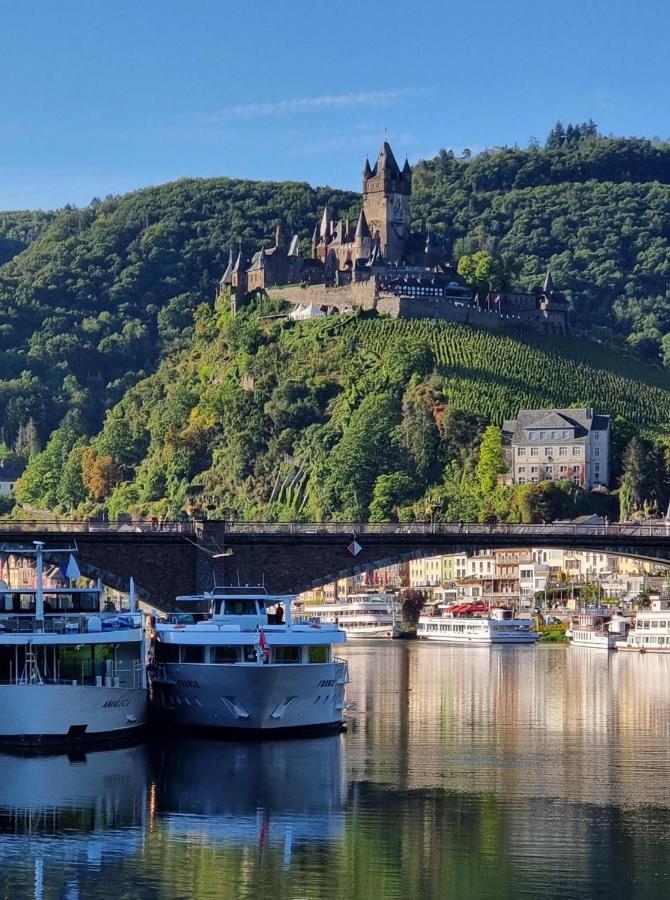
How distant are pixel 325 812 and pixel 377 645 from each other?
90219 millimetres

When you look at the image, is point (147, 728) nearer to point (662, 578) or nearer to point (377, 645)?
point (377, 645)

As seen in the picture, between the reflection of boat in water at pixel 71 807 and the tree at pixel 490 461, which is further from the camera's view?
the tree at pixel 490 461

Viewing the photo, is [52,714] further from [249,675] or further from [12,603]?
[249,675]

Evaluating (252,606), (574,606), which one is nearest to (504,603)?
(574,606)

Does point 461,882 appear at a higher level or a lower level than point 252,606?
lower

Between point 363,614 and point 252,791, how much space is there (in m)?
108

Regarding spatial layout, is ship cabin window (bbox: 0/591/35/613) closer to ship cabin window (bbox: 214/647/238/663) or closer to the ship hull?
the ship hull

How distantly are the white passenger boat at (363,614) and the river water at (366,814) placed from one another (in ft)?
264

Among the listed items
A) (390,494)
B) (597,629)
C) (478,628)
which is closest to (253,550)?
(597,629)

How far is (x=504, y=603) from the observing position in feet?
594

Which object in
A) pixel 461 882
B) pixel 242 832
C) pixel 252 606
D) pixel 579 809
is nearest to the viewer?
pixel 461 882

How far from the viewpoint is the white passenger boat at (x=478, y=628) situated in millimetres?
148375

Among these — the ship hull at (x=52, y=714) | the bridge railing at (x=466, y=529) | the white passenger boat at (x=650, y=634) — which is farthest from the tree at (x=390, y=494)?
the ship hull at (x=52, y=714)

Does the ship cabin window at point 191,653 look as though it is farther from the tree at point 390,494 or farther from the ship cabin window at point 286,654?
the tree at point 390,494
